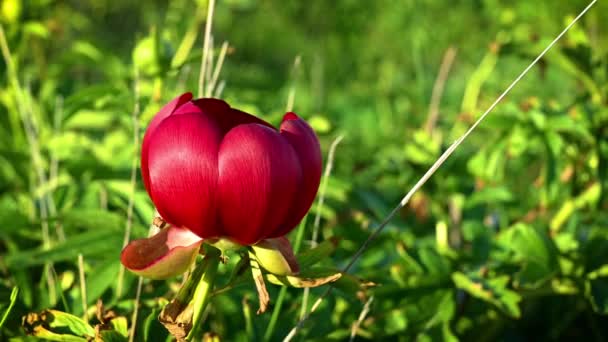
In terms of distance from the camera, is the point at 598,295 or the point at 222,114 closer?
the point at 222,114

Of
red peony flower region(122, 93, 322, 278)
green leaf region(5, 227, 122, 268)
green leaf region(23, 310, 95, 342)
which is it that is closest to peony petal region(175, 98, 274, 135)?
red peony flower region(122, 93, 322, 278)

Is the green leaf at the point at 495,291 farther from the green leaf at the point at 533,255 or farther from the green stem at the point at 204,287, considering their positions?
the green stem at the point at 204,287

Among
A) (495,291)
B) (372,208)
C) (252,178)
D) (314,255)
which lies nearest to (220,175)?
(252,178)

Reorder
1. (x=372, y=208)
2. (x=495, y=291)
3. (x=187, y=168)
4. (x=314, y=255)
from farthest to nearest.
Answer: (x=372, y=208) → (x=495, y=291) → (x=314, y=255) → (x=187, y=168)

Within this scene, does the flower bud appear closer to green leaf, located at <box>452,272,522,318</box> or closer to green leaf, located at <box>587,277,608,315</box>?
green leaf, located at <box>452,272,522,318</box>

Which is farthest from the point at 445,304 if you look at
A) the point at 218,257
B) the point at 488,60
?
the point at 488,60

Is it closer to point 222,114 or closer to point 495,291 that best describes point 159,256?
point 222,114

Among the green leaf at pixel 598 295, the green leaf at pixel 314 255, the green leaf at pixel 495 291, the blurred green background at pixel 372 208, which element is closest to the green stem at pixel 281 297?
the blurred green background at pixel 372 208
